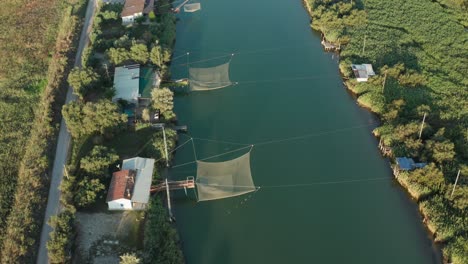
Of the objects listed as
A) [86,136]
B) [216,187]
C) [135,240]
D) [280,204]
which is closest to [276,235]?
[280,204]

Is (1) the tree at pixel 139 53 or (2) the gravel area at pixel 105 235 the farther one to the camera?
(1) the tree at pixel 139 53

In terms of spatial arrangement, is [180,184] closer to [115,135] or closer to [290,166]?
[115,135]

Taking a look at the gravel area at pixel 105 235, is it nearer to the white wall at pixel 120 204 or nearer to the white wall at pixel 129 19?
the white wall at pixel 120 204

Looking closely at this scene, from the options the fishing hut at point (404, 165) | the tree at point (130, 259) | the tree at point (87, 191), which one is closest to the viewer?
the tree at point (130, 259)

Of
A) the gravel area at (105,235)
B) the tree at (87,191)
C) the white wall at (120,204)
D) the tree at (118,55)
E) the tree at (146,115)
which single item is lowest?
the gravel area at (105,235)

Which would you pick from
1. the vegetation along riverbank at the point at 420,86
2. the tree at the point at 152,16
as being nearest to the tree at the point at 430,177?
the vegetation along riverbank at the point at 420,86

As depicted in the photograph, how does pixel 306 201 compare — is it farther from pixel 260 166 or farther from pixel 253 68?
pixel 253 68
